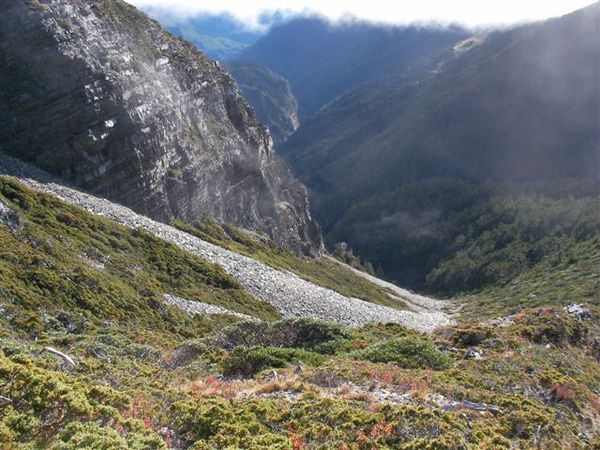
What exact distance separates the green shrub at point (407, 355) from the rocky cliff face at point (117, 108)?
160 ft

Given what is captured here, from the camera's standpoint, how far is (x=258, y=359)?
2159cm

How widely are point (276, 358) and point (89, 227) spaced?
104 ft

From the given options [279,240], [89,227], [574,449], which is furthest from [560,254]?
[574,449]

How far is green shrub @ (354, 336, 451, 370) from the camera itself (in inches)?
906

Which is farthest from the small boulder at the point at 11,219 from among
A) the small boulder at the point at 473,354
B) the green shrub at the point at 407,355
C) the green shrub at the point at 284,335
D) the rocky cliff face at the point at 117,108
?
the small boulder at the point at 473,354

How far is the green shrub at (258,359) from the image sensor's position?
21.2 m

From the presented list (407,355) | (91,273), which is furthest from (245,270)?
(407,355)

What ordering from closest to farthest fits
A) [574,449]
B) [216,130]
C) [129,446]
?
[129,446]
[574,449]
[216,130]

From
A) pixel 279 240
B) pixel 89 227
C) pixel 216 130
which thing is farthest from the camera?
pixel 279 240

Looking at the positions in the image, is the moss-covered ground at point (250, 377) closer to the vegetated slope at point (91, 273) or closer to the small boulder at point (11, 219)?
the vegetated slope at point (91, 273)

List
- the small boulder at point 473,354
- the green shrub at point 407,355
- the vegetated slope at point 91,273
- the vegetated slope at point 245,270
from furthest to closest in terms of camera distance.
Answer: the vegetated slope at point 245,270 < the vegetated slope at point 91,273 < the small boulder at point 473,354 < the green shrub at point 407,355

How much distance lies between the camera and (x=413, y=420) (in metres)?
14.3

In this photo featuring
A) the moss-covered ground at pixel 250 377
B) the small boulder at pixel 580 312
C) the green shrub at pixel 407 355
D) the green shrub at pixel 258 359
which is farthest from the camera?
the small boulder at pixel 580 312

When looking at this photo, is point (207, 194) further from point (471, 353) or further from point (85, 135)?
point (471, 353)
